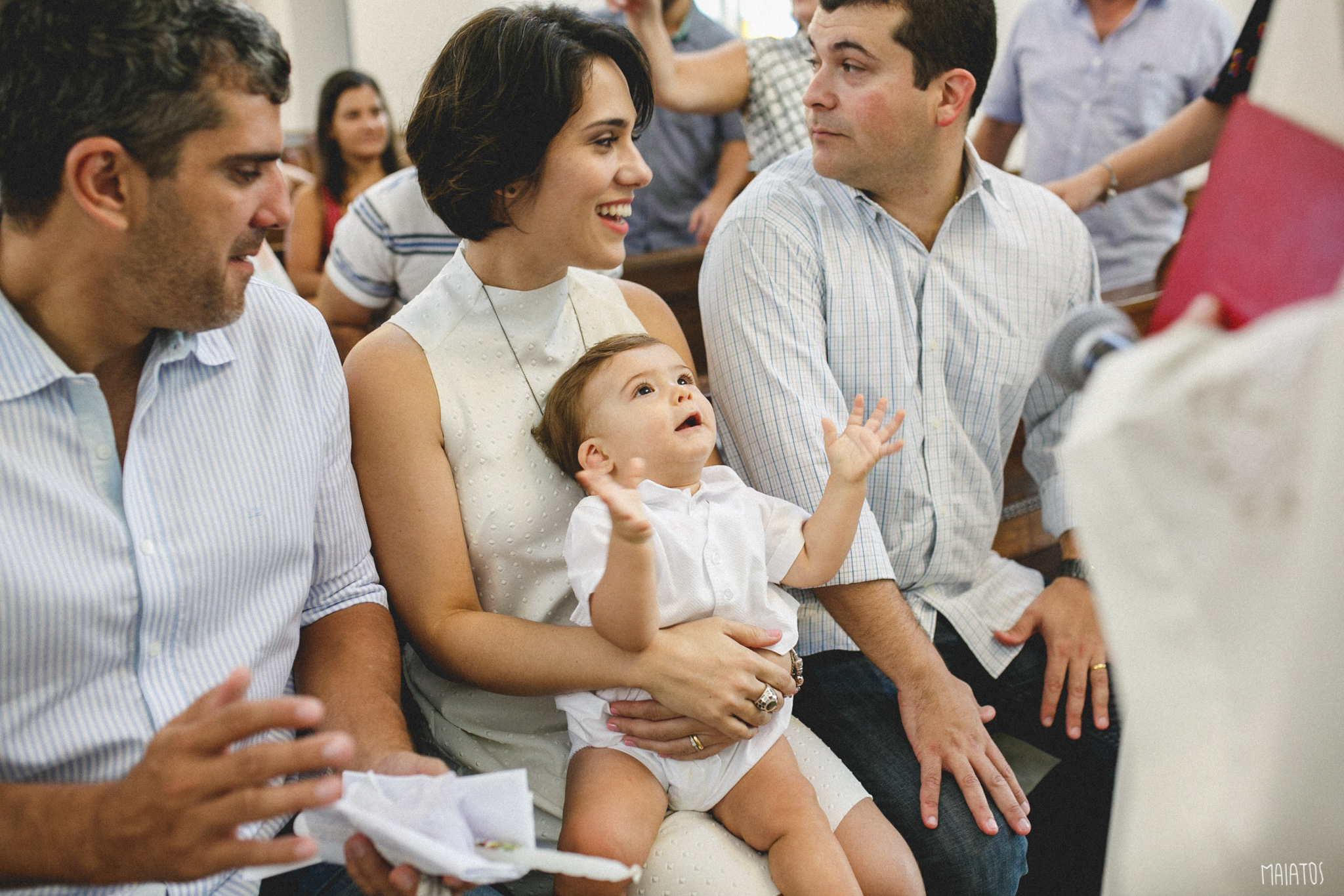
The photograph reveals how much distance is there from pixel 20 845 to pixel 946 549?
4.91 ft

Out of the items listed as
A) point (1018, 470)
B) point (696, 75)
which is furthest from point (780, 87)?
point (1018, 470)

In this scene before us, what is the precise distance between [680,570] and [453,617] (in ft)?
1.12

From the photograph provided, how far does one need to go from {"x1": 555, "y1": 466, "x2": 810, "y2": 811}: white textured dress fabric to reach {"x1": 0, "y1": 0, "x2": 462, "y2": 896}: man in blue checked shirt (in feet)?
0.99

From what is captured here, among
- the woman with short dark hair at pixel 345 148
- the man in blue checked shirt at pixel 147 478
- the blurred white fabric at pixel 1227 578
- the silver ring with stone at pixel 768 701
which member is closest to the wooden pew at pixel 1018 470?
the silver ring with stone at pixel 768 701

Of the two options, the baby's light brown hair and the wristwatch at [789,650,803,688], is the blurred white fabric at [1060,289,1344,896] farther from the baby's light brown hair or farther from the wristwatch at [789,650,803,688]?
the baby's light brown hair

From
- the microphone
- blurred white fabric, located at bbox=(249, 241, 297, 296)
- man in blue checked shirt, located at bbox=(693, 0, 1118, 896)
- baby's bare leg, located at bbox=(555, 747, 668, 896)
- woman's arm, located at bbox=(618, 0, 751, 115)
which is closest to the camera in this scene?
the microphone

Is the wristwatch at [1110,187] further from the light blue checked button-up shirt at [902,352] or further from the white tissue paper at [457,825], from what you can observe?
the white tissue paper at [457,825]

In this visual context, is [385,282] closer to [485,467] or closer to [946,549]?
[485,467]

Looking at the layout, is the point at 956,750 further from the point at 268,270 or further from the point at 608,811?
the point at 268,270

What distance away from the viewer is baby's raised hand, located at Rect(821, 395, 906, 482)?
1.53 metres

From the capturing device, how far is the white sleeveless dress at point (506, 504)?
1.61 metres

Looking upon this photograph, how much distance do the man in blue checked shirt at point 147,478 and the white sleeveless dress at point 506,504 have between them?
227mm

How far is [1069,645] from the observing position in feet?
6.29

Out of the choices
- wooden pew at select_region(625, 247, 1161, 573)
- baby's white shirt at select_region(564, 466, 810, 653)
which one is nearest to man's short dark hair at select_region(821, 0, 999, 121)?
wooden pew at select_region(625, 247, 1161, 573)
